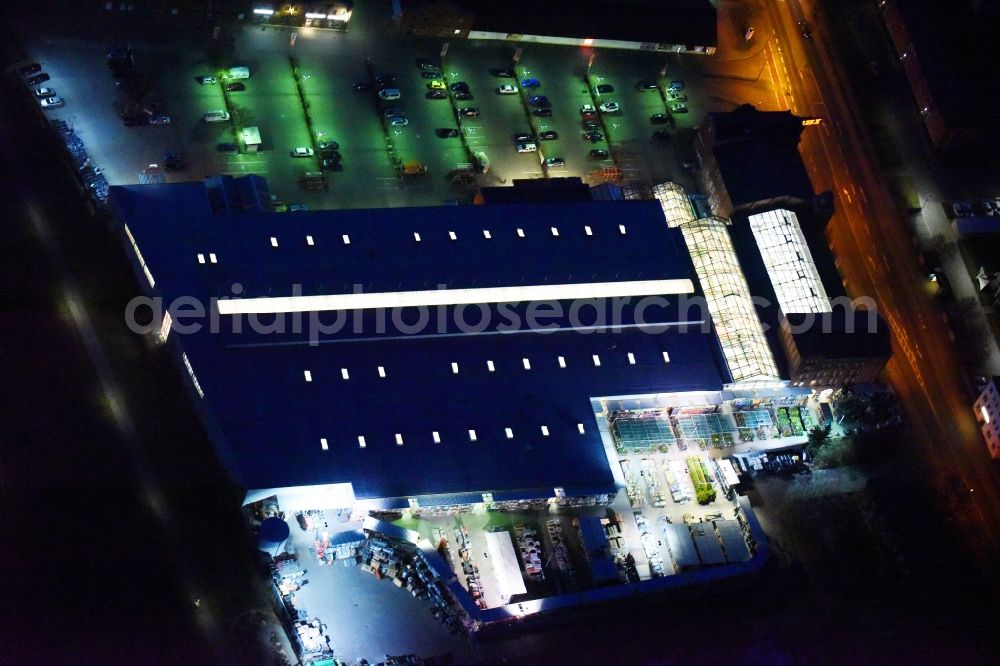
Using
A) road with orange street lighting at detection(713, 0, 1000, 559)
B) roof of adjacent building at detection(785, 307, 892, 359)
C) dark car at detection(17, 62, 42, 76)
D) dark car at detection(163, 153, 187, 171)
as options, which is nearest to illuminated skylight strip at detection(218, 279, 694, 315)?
roof of adjacent building at detection(785, 307, 892, 359)

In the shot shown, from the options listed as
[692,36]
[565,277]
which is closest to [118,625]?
[565,277]

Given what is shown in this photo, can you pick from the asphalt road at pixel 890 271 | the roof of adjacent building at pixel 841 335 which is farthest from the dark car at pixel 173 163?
the asphalt road at pixel 890 271

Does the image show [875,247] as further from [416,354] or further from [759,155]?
[416,354]

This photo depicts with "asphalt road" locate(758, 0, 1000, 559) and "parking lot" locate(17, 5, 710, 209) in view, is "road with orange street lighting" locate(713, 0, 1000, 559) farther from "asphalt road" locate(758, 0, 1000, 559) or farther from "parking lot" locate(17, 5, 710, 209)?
"parking lot" locate(17, 5, 710, 209)

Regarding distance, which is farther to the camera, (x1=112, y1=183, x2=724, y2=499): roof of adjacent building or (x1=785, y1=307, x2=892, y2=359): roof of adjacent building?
(x1=785, y1=307, x2=892, y2=359): roof of adjacent building

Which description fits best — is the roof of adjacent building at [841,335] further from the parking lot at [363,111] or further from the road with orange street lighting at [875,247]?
the parking lot at [363,111]
